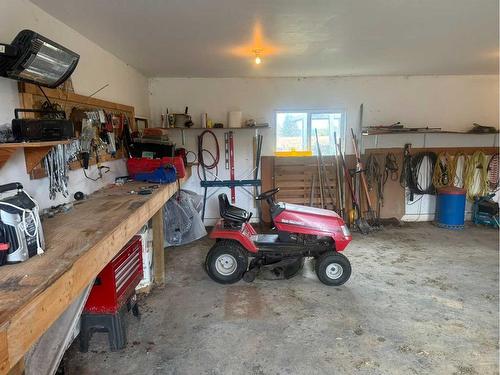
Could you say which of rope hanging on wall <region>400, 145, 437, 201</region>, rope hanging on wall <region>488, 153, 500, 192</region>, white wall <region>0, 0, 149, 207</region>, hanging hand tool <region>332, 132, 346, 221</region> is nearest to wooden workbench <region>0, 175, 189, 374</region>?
white wall <region>0, 0, 149, 207</region>

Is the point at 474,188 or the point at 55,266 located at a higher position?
the point at 55,266

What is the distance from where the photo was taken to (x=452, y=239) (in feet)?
14.8

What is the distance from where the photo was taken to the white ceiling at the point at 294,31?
217 centimetres

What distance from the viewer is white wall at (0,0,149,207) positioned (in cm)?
176

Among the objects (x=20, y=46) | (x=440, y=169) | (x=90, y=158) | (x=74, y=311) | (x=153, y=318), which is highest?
(x=20, y=46)

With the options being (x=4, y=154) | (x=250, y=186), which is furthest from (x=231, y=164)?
(x=4, y=154)

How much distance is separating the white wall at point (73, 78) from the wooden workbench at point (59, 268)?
293 millimetres

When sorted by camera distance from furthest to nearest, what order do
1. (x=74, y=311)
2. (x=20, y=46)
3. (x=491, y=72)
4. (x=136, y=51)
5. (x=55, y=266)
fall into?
(x=491, y=72)
(x=136, y=51)
(x=74, y=311)
(x=20, y=46)
(x=55, y=266)

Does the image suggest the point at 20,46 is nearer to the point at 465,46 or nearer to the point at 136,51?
the point at 136,51

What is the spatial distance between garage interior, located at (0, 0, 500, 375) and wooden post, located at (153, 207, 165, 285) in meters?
0.02

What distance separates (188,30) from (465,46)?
2.75 m

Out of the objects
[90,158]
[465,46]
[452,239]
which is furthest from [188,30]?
[452,239]

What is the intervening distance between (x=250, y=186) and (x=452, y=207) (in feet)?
10.0

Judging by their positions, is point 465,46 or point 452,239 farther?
point 452,239
